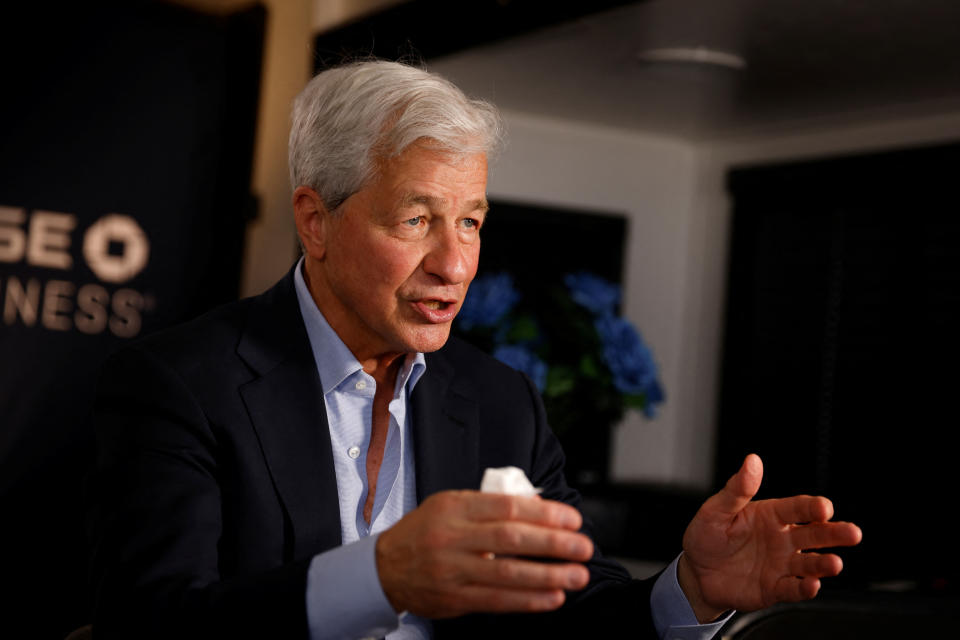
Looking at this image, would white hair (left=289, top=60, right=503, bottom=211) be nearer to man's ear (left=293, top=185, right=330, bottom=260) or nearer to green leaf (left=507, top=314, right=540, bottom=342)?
man's ear (left=293, top=185, right=330, bottom=260)

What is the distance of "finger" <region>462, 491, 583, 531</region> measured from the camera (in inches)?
37.1

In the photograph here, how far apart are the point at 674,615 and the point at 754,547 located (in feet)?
0.51

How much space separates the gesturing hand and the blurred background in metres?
0.71

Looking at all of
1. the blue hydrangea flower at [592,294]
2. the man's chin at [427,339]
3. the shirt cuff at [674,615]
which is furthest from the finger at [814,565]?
the blue hydrangea flower at [592,294]

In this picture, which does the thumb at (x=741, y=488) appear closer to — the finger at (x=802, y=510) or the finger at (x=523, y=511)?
the finger at (x=802, y=510)

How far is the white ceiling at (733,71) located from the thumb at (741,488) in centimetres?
166

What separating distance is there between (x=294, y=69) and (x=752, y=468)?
101 inches

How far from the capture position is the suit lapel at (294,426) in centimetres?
136

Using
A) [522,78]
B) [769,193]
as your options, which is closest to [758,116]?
[769,193]

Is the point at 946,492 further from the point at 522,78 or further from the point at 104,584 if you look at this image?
the point at 104,584

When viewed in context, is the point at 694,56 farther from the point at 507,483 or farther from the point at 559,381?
the point at 507,483

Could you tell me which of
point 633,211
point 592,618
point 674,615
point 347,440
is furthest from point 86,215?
point 633,211

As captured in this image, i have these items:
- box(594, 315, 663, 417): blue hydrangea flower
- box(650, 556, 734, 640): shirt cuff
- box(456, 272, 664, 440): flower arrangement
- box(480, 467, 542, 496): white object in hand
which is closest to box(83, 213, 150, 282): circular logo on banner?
box(456, 272, 664, 440): flower arrangement

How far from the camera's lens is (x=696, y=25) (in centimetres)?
325
